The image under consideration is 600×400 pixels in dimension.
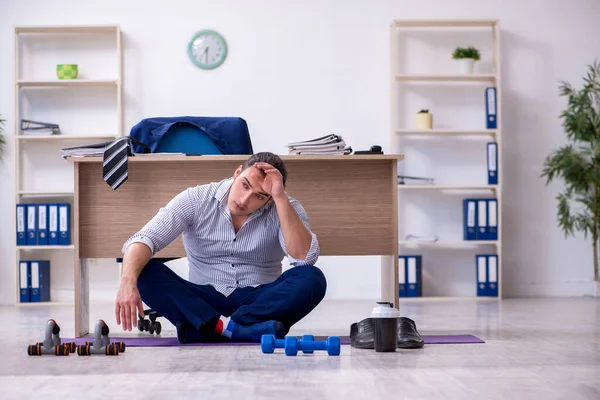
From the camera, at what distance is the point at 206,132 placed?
403cm

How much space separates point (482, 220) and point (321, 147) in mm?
2972

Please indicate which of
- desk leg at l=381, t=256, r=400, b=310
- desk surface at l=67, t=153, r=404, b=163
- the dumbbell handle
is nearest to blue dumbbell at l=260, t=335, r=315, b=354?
the dumbbell handle

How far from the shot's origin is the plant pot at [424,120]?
6258 mm

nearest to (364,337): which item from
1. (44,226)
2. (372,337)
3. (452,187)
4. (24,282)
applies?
(372,337)

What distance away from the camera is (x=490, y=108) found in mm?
6223

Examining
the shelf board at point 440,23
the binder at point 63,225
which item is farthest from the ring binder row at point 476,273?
the binder at point 63,225

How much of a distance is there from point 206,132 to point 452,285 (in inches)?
119

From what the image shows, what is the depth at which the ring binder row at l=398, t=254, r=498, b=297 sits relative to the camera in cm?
619

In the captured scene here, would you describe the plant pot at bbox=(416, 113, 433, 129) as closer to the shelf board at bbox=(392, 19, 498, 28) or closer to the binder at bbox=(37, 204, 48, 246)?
the shelf board at bbox=(392, 19, 498, 28)

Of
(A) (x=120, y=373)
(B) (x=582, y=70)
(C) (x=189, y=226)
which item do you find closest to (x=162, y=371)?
(A) (x=120, y=373)

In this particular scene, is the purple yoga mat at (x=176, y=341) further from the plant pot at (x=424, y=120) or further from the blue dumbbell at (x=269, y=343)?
the plant pot at (x=424, y=120)

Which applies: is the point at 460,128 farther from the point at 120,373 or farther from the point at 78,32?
the point at 120,373

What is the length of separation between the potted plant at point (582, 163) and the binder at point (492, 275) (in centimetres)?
55

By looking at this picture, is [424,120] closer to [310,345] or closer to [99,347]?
[310,345]
